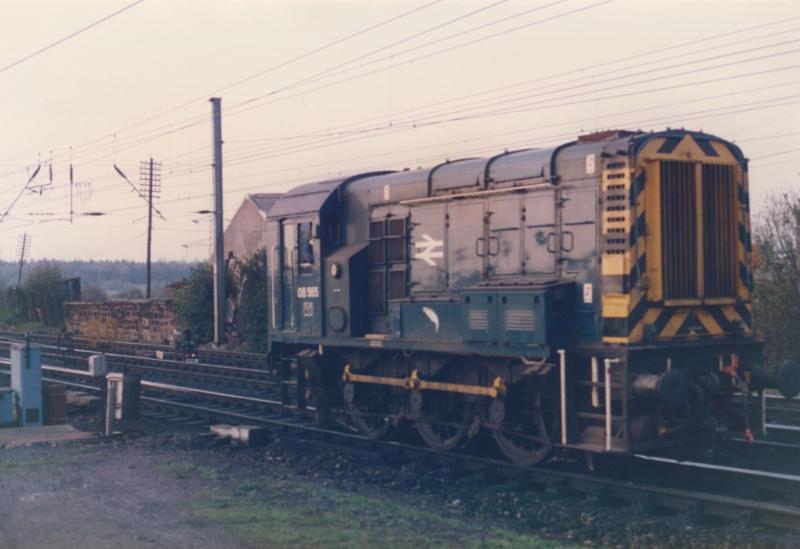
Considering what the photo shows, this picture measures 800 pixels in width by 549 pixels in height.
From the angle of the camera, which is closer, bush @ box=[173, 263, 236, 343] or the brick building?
bush @ box=[173, 263, 236, 343]

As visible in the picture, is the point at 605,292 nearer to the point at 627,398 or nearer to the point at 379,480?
the point at 627,398

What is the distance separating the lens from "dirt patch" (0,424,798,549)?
296 inches

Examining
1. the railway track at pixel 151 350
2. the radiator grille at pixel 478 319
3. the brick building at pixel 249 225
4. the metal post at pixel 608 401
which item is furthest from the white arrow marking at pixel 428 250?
the brick building at pixel 249 225

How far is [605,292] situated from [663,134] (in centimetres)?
188

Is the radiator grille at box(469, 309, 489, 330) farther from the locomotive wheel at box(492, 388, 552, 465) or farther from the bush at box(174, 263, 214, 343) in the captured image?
the bush at box(174, 263, 214, 343)

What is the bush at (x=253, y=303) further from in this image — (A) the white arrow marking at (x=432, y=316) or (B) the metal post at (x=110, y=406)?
(A) the white arrow marking at (x=432, y=316)

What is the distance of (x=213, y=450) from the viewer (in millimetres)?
12258

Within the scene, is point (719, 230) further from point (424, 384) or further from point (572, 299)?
point (424, 384)

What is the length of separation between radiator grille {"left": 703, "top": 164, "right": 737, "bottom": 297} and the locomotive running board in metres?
2.65

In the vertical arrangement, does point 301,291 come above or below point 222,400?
above

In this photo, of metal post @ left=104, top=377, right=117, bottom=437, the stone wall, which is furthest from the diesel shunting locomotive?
the stone wall

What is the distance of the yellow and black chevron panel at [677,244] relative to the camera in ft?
31.0

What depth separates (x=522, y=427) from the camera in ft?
34.5

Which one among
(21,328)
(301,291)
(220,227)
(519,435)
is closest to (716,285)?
(519,435)
